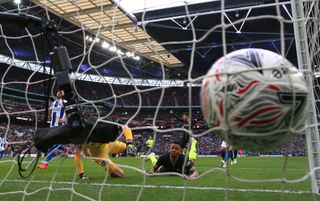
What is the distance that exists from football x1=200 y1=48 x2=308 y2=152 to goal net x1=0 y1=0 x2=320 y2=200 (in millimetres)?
130

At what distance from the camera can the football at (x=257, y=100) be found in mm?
1793

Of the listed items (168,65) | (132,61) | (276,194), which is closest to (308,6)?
(276,194)

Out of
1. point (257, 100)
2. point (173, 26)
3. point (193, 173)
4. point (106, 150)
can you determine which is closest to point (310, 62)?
point (257, 100)

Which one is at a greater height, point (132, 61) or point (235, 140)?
point (132, 61)

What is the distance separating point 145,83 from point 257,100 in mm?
34186

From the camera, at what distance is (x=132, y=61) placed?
1078 inches

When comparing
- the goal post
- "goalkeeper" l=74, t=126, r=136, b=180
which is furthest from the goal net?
"goalkeeper" l=74, t=126, r=136, b=180

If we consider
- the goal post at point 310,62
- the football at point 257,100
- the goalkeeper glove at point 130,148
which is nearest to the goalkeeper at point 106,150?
the goalkeeper glove at point 130,148

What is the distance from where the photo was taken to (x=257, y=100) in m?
1.79

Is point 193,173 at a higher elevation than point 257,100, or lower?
lower

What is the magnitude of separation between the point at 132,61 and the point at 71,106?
2491cm

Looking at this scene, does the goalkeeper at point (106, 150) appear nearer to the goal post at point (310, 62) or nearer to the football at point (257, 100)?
the goal post at point (310, 62)

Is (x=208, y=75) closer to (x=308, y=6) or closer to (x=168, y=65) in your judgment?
(x=308, y=6)

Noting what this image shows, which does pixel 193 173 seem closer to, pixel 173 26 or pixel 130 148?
pixel 130 148
